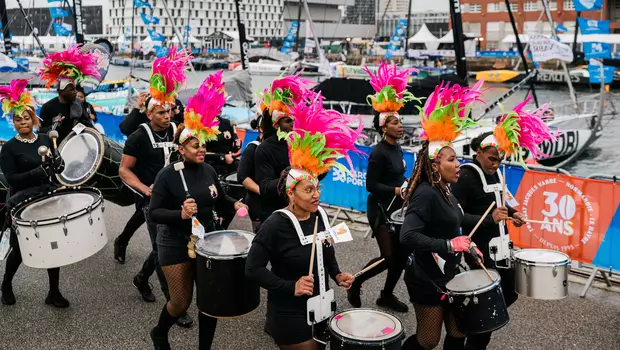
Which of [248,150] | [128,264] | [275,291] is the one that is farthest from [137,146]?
[275,291]

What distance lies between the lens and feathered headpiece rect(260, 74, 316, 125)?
5743 mm

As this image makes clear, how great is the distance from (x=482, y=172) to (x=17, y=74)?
15.9 m

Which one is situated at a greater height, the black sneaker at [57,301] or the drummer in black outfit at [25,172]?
the drummer in black outfit at [25,172]

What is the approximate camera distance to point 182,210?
4.41 m

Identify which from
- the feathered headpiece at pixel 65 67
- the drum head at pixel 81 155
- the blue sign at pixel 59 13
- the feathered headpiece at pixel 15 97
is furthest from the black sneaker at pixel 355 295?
the blue sign at pixel 59 13

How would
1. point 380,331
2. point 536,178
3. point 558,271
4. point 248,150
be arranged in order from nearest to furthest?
point 380,331 < point 558,271 < point 248,150 < point 536,178

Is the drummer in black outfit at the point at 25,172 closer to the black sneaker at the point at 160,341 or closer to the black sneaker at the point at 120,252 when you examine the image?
the black sneaker at the point at 120,252

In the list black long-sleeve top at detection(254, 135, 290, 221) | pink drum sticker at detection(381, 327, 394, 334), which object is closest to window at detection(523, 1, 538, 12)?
black long-sleeve top at detection(254, 135, 290, 221)

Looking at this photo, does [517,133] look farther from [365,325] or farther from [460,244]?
[365,325]

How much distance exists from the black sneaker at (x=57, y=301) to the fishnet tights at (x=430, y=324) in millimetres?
3660

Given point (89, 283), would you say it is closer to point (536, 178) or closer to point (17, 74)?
point (536, 178)

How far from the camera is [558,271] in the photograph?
457 centimetres

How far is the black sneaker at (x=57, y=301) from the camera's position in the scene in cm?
600

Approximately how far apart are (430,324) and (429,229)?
0.63m
